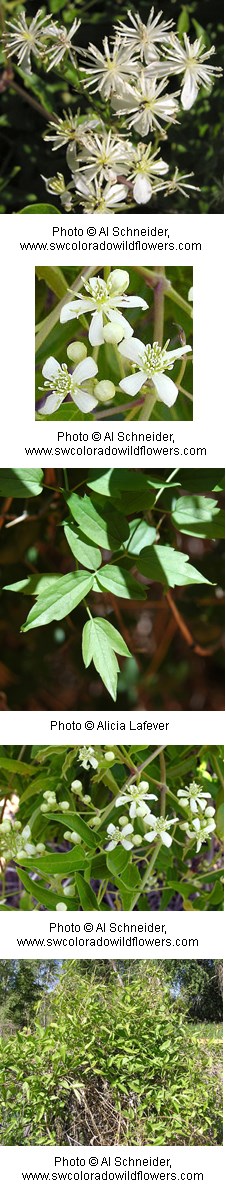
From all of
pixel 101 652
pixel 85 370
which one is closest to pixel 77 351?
pixel 85 370

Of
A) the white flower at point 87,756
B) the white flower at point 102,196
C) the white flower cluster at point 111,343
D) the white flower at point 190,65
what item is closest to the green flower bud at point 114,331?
the white flower cluster at point 111,343

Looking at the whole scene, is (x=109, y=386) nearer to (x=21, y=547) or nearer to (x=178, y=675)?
(x=21, y=547)

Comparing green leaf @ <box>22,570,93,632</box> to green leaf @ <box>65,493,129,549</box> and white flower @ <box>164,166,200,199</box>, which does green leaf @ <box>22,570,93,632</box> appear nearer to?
green leaf @ <box>65,493,129,549</box>

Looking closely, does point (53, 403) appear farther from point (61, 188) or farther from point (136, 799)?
point (136, 799)

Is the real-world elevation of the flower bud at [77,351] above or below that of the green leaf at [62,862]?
above

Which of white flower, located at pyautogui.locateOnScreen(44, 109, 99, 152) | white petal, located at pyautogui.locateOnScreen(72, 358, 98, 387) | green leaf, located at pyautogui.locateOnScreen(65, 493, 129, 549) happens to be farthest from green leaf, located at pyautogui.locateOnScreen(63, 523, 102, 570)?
white flower, located at pyautogui.locateOnScreen(44, 109, 99, 152)

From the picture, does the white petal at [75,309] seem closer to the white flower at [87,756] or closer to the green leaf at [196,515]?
the green leaf at [196,515]

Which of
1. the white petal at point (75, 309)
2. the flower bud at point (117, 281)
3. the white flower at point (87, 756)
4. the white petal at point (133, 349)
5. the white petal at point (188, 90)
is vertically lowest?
the white flower at point (87, 756)
